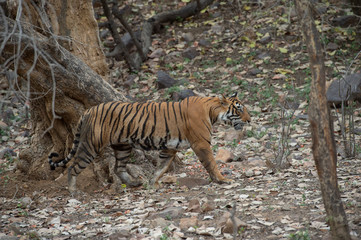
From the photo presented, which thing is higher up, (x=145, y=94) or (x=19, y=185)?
(x=145, y=94)

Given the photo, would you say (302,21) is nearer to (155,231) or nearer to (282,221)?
(282,221)

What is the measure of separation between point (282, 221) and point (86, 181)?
349 centimetres

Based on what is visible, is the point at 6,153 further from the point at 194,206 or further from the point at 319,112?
the point at 319,112

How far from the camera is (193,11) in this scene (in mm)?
14672

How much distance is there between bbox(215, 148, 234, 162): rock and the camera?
26.1ft

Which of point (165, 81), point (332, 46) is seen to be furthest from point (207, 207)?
point (332, 46)

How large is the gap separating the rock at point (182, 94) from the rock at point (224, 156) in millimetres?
2939

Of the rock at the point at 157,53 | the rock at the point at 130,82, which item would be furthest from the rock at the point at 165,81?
the rock at the point at 157,53

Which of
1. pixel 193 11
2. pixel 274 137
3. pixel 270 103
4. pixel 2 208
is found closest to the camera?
pixel 2 208

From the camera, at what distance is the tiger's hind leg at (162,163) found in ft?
23.0

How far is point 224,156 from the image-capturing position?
26.2 feet

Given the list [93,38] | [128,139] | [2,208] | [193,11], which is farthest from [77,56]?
[193,11]

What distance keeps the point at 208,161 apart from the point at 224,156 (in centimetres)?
127

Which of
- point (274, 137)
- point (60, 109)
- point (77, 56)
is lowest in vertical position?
point (274, 137)
